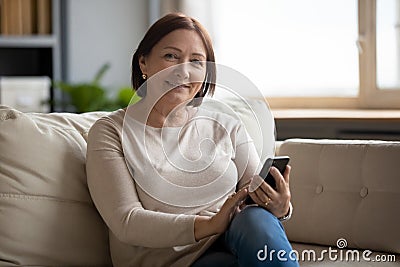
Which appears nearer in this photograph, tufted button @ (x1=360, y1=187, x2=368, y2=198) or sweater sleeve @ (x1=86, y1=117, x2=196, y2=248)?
sweater sleeve @ (x1=86, y1=117, x2=196, y2=248)

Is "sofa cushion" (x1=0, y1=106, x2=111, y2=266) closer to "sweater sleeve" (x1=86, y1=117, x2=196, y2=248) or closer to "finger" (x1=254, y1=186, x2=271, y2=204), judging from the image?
"sweater sleeve" (x1=86, y1=117, x2=196, y2=248)

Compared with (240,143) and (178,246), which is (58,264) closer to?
(178,246)

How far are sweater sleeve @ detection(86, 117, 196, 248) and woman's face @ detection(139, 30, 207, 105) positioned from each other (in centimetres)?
15

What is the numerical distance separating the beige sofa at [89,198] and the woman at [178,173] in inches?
3.7

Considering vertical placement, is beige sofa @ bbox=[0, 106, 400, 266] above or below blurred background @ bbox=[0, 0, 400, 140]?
below

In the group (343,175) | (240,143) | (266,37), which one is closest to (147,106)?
(240,143)

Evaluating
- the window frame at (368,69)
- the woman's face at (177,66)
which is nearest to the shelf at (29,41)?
the window frame at (368,69)

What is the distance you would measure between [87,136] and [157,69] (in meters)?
0.26

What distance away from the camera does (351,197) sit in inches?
81.3

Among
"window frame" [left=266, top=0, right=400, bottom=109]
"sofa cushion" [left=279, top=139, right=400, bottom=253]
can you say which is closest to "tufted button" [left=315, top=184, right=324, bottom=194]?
"sofa cushion" [left=279, top=139, right=400, bottom=253]

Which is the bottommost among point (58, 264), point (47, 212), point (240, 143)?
point (58, 264)

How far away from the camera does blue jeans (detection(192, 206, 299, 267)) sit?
5.11 ft

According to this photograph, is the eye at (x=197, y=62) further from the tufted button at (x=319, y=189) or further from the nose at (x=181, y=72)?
the tufted button at (x=319, y=189)

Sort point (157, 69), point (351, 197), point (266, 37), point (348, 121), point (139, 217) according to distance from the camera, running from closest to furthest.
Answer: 1. point (139, 217)
2. point (157, 69)
3. point (351, 197)
4. point (348, 121)
5. point (266, 37)
